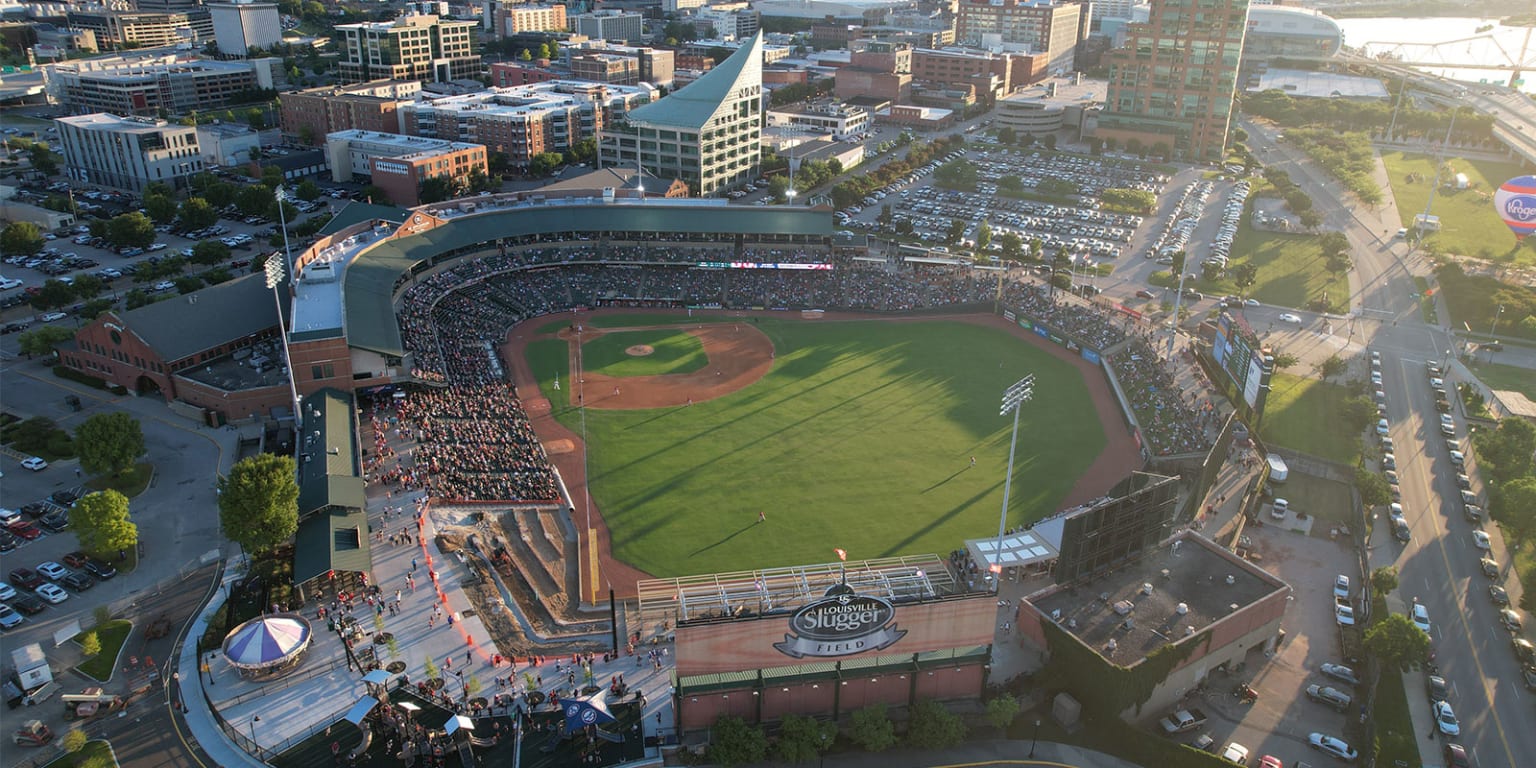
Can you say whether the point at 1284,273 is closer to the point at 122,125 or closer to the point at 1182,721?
the point at 1182,721

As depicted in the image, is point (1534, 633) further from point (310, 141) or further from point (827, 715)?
point (310, 141)

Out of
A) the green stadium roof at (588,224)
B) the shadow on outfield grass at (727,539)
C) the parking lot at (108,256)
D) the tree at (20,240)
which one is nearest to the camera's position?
the shadow on outfield grass at (727,539)

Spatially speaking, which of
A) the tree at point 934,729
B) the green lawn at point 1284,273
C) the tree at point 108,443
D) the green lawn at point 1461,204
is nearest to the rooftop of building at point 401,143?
the tree at point 108,443

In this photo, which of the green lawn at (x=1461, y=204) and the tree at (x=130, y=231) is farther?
the green lawn at (x=1461, y=204)

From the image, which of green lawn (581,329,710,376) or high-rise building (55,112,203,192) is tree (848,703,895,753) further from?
high-rise building (55,112,203,192)

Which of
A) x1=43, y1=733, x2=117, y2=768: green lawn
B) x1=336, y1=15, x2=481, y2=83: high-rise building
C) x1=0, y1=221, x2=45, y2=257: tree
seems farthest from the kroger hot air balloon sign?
x1=336, y1=15, x2=481, y2=83: high-rise building

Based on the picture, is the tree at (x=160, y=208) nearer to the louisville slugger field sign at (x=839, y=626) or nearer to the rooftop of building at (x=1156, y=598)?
the louisville slugger field sign at (x=839, y=626)

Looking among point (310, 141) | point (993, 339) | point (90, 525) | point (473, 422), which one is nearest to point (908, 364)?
point (993, 339)
